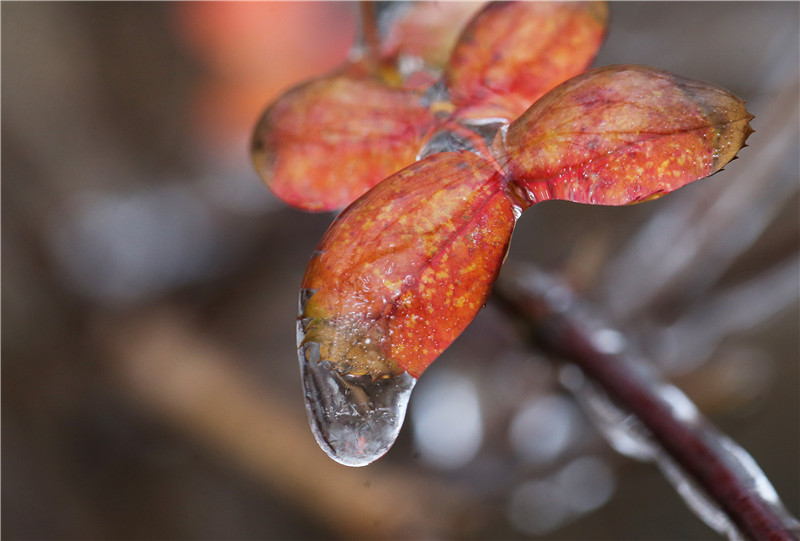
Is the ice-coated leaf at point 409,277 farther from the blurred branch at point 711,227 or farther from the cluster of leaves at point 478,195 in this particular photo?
the blurred branch at point 711,227

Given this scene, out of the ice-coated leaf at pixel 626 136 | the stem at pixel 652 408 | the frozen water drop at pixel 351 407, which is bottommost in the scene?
the stem at pixel 652 408

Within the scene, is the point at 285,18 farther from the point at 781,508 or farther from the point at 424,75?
the point at 781,508

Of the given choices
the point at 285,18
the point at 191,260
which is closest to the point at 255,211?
the point at 191,260

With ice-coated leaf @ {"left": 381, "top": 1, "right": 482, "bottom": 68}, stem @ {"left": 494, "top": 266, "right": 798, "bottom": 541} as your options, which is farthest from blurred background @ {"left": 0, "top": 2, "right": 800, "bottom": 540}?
ice-coated leaf @ {"left": 381, "top": 1, "right": 482, "bottom": 68}

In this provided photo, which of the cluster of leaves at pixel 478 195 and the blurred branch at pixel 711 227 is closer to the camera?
the cluster of leaves at pixel 478 195

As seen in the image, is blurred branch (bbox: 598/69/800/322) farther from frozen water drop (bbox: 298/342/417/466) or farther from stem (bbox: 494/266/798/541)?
frozen water drop (bbox: 298/342/417/466)

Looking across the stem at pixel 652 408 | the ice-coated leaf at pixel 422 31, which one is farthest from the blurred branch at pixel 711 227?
the ice-coated leaf at pixel 422 31
